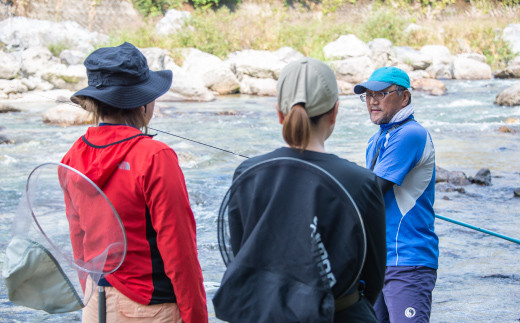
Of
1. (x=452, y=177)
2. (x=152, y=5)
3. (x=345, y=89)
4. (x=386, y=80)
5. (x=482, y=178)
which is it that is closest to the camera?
(x=386, y=80)

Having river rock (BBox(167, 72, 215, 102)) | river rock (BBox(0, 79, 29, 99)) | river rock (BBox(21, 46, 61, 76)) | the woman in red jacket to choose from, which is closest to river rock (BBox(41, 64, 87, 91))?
river rock (BBox(21, 46, 61, 76))

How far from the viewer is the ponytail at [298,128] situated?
1.68 metres

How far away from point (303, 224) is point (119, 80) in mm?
902

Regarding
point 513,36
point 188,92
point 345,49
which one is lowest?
point 188,92

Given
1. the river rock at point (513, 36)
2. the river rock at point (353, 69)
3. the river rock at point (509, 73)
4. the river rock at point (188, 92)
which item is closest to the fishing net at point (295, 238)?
the river rock at point (188, 92)

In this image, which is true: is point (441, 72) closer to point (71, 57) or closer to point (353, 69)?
point (353, 69)

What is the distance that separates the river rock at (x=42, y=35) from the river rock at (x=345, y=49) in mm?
8973

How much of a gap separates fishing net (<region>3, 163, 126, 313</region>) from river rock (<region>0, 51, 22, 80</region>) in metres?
18.2

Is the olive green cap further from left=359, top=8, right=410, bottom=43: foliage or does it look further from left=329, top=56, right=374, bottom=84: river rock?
left=359, top=8, right=410, bottom=43: foliage

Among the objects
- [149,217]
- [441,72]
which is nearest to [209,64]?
[441,72]

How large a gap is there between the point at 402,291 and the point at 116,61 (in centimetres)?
155

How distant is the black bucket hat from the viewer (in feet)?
6.86

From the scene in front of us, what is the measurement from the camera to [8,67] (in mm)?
18625

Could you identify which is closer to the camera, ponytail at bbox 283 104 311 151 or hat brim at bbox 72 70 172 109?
ponytail at bbox 283 104 311 151
